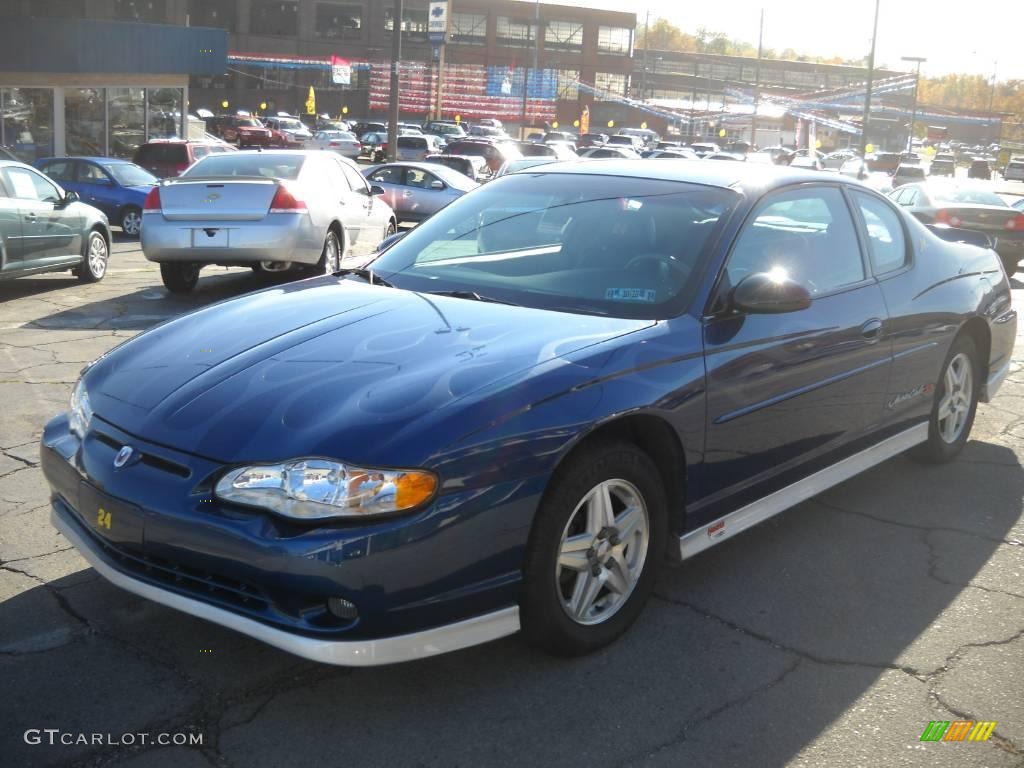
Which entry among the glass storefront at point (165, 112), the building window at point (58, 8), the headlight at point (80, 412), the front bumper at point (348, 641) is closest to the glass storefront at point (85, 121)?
the glass storefront at point (165, 112)

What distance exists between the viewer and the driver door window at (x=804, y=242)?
4199 millimetres

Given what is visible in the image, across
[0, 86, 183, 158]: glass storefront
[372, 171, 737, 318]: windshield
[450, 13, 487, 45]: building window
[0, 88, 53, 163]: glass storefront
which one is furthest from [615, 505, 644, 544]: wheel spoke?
Answer: [450, 13, 487, 45]: building window

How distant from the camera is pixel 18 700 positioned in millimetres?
3053

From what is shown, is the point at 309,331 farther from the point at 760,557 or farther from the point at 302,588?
the point at 760,557

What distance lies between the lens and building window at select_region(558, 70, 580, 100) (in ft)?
290

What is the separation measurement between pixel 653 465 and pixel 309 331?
1222mm

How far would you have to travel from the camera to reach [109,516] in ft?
10.4

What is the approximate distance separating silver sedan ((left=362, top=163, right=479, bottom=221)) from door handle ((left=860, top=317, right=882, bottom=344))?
16.7 metres

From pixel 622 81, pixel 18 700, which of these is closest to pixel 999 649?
pixel 18 700

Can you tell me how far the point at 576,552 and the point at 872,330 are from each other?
2032 mm

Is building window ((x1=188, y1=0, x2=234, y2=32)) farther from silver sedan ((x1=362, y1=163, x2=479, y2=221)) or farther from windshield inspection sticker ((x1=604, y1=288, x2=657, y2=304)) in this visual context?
windshield inspection sticker ((x1=604, y1=288, x2=657, y2=304))

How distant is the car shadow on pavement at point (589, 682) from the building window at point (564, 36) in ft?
288

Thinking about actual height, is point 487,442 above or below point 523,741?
above

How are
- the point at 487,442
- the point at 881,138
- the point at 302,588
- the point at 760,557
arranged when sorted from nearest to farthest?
the point at 302,588 < the point at 487,442 < the point at 760,557 < the point at 881,138
